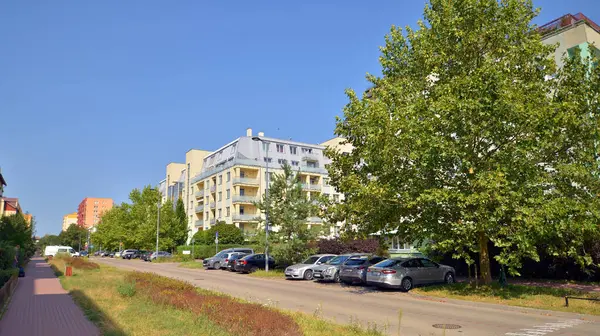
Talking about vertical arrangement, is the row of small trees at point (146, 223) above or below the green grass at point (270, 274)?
above

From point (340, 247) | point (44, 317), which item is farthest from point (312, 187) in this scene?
point (44, 317)

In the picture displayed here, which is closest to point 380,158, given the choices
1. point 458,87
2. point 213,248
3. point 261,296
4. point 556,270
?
point 458,87

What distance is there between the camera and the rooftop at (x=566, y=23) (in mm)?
27719

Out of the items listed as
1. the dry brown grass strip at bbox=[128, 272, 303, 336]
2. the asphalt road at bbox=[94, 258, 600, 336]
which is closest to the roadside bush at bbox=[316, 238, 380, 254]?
the asphalt road at bbox=[94, 258, 600, 336]

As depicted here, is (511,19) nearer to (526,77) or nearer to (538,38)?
(538,38)

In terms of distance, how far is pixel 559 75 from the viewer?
17172 millimetres

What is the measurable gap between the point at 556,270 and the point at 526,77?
437 inches

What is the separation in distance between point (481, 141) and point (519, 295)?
588 cm

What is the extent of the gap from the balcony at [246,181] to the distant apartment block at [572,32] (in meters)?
50.4

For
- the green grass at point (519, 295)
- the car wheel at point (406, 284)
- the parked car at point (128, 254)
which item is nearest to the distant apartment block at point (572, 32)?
the green grass at point (519, 295)

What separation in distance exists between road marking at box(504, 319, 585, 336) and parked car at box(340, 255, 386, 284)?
1078 centimetres

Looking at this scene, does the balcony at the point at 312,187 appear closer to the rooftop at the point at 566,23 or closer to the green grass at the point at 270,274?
the green grass at the point at 270,274

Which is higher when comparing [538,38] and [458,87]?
[538,38]

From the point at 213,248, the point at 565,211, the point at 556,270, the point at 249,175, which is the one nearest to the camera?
the point at 565,211
